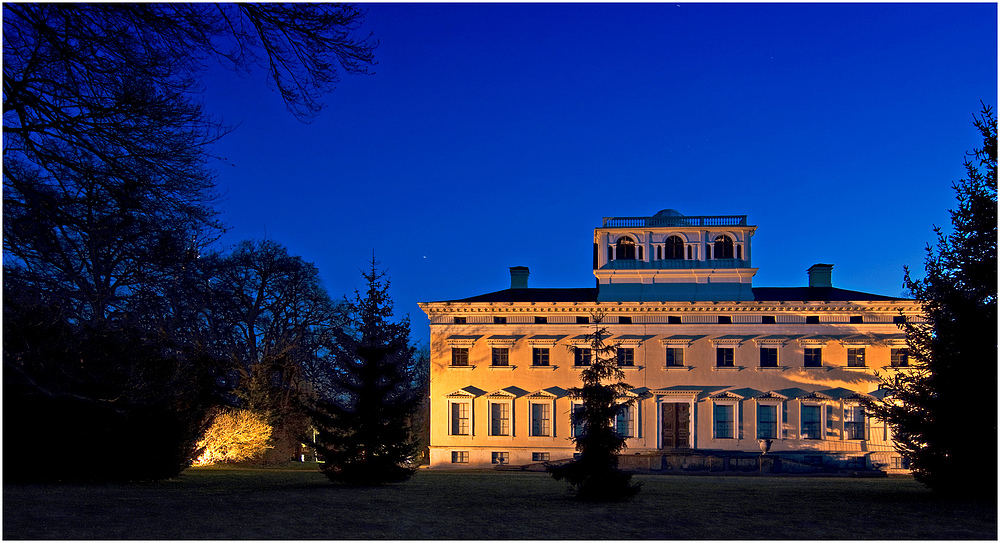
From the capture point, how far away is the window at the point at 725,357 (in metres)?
42.2

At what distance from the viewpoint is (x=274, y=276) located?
121 feet

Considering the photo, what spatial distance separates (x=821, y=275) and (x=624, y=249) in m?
11.5

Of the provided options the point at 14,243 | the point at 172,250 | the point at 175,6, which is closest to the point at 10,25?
the point at 175,6

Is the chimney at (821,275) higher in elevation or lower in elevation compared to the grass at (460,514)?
higher

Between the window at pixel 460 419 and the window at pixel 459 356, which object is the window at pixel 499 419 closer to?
the window at pixel 460 419

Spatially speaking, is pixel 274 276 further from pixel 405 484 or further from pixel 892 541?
pixel 892 541

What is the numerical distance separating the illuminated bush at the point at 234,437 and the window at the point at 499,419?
12797 millimetres

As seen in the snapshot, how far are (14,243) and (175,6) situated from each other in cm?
295

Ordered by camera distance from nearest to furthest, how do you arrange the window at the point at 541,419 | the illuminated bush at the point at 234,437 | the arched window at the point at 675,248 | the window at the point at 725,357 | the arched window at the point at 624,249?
1. the illuminated bush at the point at 234,437
2. the window at the point at 725,357
3. the window at the point at 541,419
4. the arched window at the point at 675,248
5. the arched window at the point at 624,249

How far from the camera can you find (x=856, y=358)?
41.6m

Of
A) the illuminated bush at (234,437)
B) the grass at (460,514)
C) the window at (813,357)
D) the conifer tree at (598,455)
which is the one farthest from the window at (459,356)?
the conifer tree at (598,455)

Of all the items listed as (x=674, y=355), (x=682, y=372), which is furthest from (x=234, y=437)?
(x=682, y=372)

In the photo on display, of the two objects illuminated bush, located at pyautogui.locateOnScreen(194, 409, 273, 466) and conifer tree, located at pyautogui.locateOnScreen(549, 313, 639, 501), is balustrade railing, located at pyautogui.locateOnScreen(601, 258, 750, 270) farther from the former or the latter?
conifer tree, located at pyautogui.locateOnScreen(549, 313, 639, 501)

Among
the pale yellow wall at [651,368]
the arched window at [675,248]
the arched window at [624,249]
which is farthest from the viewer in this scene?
the arched window at [624,249]
